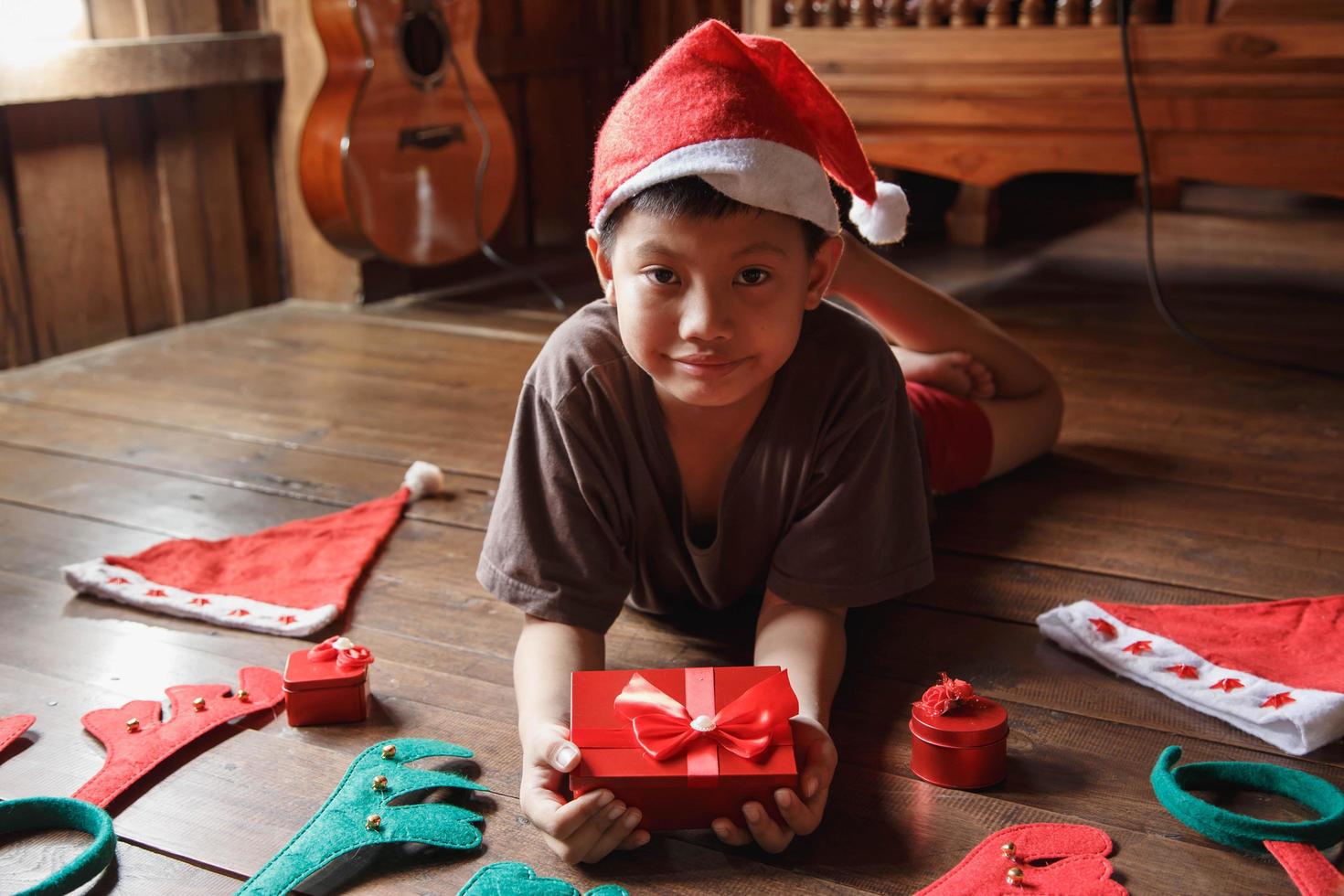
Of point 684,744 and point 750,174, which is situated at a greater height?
point 750,174

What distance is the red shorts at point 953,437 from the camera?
4.84ft

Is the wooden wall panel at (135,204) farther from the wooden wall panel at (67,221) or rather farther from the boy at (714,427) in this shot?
the boy at (714,427)

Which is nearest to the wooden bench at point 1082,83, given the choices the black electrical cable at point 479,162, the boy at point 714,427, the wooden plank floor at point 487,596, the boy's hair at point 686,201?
the wooden plank floor at point 487,596

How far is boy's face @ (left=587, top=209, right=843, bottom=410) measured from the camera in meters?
0.93

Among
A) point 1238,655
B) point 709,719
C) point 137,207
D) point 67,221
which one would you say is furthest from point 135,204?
point 1238,655

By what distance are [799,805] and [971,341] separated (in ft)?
2.70

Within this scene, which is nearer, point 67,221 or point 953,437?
point 953,437

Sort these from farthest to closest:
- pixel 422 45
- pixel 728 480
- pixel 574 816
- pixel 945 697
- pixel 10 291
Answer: pixel 422 45, pixel 10 291, pixel 728 480, pixel 945 697, pixel 574 816

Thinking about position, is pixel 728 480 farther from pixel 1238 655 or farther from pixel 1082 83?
pixel 1082 83

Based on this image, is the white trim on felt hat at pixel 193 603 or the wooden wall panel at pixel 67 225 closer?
the white trim on felt hat at pixel 193 603

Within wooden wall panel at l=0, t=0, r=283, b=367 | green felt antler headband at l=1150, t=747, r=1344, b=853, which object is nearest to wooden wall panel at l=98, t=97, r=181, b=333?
wooden wall panel at l=0, t=0, r=283, b=367

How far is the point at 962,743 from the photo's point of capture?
3.10ft

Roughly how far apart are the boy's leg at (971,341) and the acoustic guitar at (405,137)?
1.27 metres

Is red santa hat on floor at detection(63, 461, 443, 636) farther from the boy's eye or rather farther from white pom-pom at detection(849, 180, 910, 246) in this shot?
white pom-pom at detection(849, 180, 910, 246)
